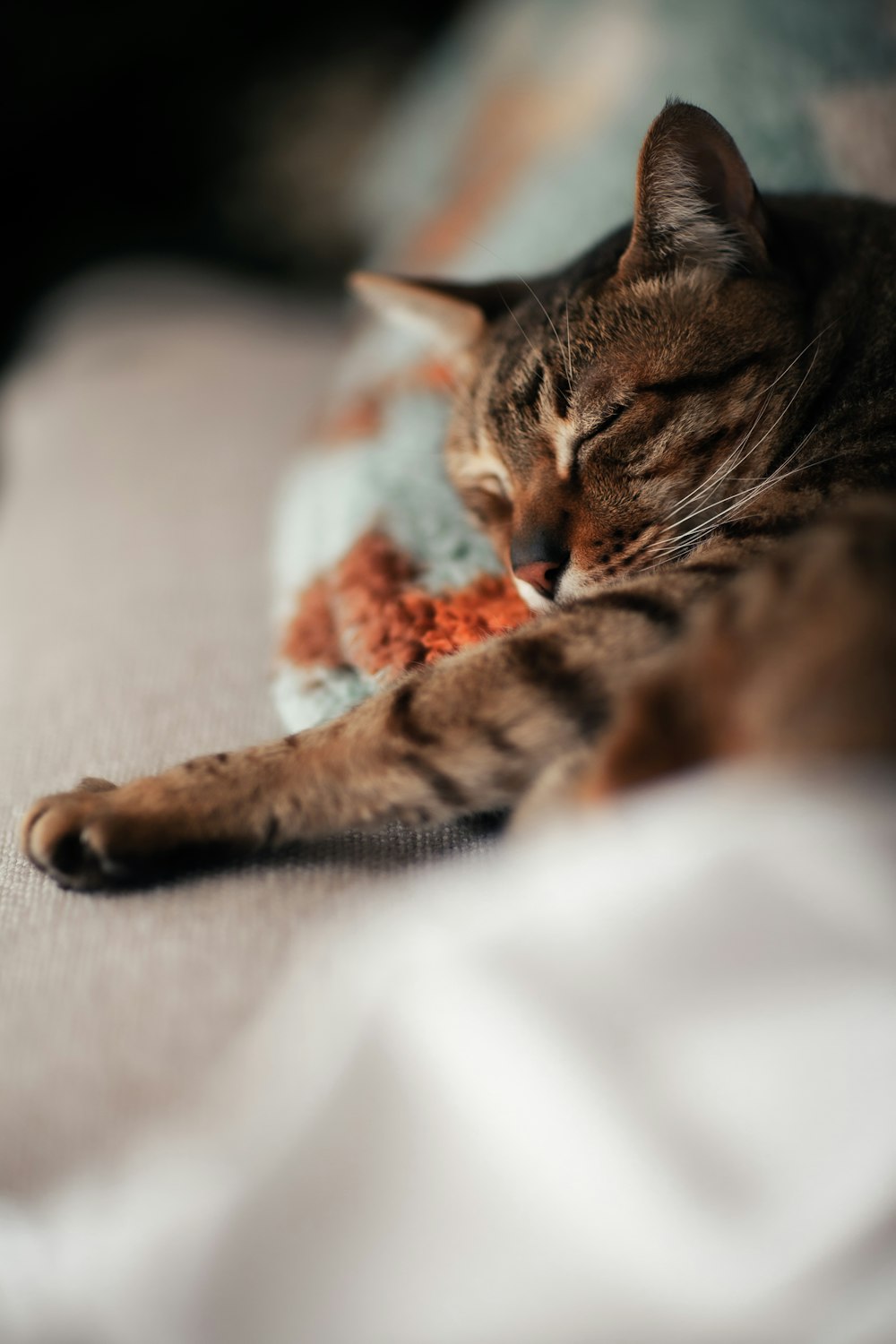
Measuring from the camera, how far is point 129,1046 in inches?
24.3

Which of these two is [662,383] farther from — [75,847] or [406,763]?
[75,847]

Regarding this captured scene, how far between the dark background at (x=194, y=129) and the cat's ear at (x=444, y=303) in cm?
112

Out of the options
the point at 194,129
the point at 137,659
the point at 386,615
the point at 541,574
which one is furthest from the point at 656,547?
the point at 194,129

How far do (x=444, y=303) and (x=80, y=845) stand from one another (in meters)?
0.73

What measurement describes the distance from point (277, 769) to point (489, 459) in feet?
1.46

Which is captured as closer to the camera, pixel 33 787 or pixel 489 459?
pixel 33 787

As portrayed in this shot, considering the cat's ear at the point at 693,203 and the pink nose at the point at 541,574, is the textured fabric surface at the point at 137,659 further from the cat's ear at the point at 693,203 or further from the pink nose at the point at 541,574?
the cat's ear at the point at 693,203

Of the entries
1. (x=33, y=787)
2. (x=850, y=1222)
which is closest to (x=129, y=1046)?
(x=33, y=787)

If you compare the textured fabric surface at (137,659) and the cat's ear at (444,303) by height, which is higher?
the cat's ear at (444,303)

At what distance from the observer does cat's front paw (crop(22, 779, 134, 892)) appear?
71cm

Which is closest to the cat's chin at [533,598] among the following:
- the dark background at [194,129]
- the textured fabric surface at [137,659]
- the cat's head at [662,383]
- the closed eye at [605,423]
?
the cat's head at [662,383]

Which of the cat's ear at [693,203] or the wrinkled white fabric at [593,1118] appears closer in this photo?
the wrinkled white fabric at [593,1118]

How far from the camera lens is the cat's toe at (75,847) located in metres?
0.71

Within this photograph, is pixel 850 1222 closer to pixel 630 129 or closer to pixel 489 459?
pixel 489 459
